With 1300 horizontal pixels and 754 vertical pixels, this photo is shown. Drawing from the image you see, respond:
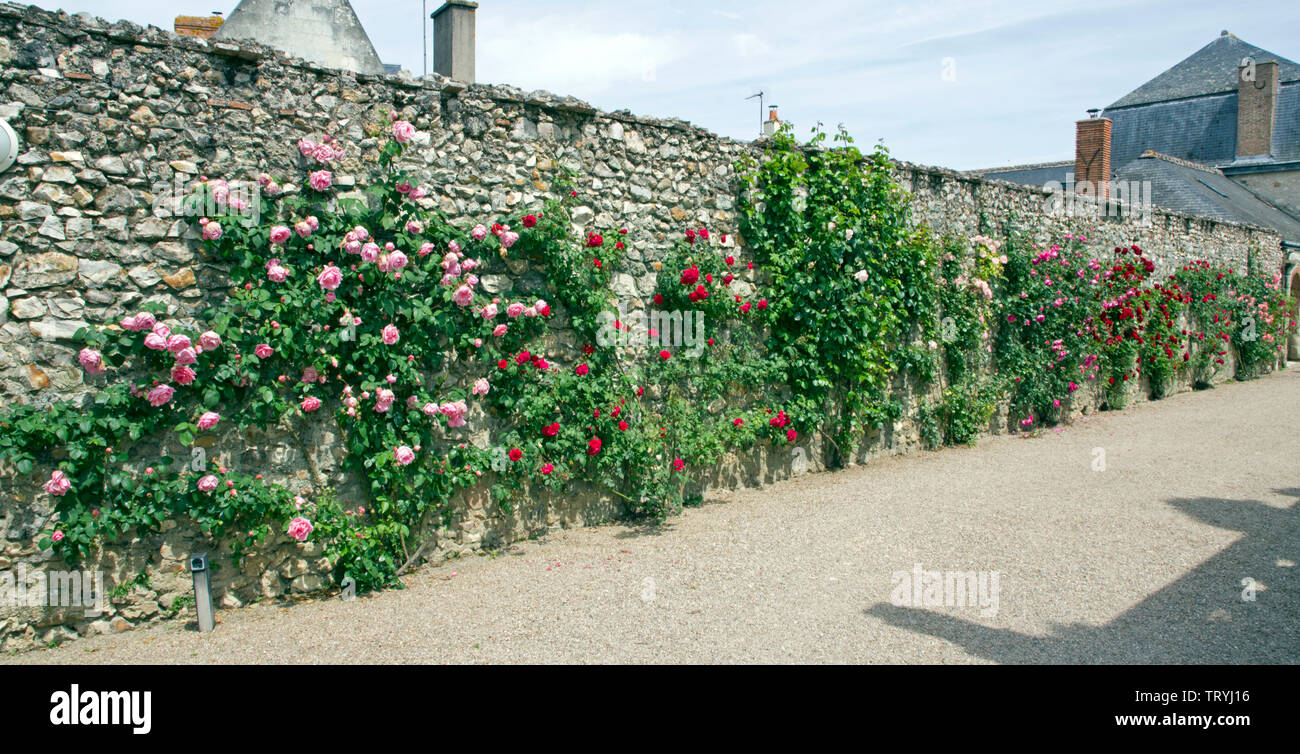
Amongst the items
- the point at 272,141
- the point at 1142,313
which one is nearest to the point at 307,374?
the point at 272,141

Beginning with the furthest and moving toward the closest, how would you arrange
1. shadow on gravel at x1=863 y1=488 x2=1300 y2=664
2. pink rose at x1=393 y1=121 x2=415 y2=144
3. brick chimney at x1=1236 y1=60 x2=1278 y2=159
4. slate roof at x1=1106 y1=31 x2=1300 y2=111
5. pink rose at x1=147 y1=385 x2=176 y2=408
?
1. slate roof at x1=1106 y1=31 x2=1300 y2=111
2. brick chimney at x1=1236 y1=60 x2=1278 y2=159
3. pink rose at x1=393 y1=121 x2=415 y2=144
4. pink rose at x1=147 y1=385 x2=176 y2=408
5. shadow on gravel at x1=863 y1=488 x2=1300 y2=664

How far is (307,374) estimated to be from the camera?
463 cm

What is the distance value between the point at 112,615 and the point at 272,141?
101 inches

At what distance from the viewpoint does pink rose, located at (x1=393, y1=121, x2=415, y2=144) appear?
4906 mm

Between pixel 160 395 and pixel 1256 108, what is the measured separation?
98.0ft

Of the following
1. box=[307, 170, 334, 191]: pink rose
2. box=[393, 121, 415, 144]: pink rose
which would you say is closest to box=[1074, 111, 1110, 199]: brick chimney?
box=[393, 121, 415, 144]: pink rose

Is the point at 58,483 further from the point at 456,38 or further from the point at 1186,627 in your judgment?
the point at 456,38

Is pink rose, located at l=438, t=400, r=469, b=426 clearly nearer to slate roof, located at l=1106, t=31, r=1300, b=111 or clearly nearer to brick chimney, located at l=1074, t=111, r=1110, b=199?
brick chimney, located at l=1074, t=111, r=1110, b=199

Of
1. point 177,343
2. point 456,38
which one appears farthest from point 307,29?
point 177,343

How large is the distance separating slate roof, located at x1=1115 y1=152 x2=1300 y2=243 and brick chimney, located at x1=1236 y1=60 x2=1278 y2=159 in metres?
2.88

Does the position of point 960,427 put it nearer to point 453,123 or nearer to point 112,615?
point 453,123

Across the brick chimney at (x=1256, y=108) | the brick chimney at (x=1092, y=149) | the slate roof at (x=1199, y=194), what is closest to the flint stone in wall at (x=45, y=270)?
the brick chimney at (x=1092, y=149)

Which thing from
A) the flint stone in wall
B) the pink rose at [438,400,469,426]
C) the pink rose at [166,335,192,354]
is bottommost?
the pink rose at [438,400,469,426]
